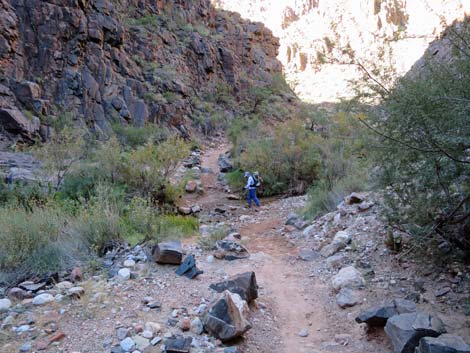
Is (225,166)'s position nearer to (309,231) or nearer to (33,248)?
(309,231)

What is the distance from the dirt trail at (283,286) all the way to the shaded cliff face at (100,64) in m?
11.6

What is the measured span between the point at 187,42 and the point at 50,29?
10.9 meters

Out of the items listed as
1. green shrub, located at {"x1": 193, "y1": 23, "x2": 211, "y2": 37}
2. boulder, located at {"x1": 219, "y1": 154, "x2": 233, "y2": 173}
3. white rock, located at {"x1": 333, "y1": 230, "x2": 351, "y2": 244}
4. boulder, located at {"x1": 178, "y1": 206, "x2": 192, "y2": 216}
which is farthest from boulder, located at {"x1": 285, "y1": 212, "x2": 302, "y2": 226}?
green shrub, located at {"x1": 193, "y1": 23, "x2": 211, "y2": 37}

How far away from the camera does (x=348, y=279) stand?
195 inches

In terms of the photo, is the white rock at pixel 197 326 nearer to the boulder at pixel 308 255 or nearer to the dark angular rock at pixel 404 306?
the dark angular rock at pixel 404 306

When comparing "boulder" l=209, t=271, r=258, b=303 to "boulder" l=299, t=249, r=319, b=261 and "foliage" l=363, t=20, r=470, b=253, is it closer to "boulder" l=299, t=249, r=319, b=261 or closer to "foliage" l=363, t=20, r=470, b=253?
"foliage" l=363, t=20, r=470, b=253

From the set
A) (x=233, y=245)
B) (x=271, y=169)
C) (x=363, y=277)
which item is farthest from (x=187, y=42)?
(x=363, y=277)

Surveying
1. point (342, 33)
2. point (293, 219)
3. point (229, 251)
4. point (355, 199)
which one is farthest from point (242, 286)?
point (293, 219)

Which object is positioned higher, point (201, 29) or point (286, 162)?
point (201, 29)

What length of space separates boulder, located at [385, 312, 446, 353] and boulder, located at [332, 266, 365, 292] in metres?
1.27

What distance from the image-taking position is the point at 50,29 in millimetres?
18766

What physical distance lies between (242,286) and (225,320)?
0.78 metres

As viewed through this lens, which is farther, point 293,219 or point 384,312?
point 293,219

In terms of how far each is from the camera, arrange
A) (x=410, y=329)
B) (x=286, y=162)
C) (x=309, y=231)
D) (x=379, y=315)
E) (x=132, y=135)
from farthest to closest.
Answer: (x=132, y=135)
(x=286, y=162)
(x=309, y=231)
(x=379, y=315)
(x=410, y=329)
